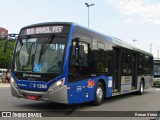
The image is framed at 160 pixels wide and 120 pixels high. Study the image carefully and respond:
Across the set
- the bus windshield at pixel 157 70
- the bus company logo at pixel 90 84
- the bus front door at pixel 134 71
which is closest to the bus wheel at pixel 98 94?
the bus company logo at pixel 90 84

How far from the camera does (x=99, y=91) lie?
1277cm

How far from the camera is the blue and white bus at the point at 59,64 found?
10.2 meters

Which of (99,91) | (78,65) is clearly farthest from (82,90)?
(99,91)

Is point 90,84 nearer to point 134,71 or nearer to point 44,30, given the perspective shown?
point 44,30

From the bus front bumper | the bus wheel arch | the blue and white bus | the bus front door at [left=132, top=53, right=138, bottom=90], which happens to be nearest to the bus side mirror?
the blue and white bus

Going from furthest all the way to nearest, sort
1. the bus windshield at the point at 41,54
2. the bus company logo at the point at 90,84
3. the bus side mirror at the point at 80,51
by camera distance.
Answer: the bus company logo at the point at 90,84 < the bus side mirror at the point at 80,51 < the bus windshield at the point at 41,54

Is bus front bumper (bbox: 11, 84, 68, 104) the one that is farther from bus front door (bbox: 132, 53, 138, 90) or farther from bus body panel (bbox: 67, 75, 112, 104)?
bus front door (bbox: 132, 53, 138, 90)

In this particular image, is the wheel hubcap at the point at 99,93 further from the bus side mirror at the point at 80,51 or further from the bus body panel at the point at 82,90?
the bus side mirror at the point at 80,51

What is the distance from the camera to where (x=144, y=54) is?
21.0 meters

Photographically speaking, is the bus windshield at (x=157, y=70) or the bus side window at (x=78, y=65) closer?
the bus side window at (x=78, y=65)

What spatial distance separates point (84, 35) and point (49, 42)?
157cm

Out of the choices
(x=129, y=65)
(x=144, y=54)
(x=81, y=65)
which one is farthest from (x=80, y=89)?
(x=144, y=54)

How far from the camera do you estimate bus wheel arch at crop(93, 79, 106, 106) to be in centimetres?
1246

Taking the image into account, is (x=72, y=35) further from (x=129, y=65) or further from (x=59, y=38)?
(x=129, y=65)
